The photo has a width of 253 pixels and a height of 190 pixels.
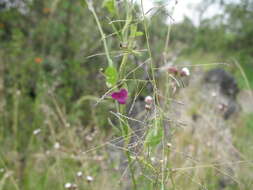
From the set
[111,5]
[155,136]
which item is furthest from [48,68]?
[155,136]

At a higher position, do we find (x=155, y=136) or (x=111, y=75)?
(x=111, y=75)

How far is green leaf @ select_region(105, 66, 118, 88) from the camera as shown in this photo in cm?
77

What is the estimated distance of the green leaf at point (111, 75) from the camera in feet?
2.54

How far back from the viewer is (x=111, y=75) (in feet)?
2.57

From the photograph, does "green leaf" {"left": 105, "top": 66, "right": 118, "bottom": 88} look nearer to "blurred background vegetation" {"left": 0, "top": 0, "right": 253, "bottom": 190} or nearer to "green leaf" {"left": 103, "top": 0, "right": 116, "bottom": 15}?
"green leaf" {"left": 103, "top": 0, "right": 116, "bottom": 15}

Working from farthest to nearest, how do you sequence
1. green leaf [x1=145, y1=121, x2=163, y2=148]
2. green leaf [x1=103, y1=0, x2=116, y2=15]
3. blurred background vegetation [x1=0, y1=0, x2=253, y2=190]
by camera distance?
blurred background vegetation [x1=0, y1=0, x2=253, y2=190]
green leaf [x1=103, y1=0, x2=116, y2=15]
green leaf [x1=145, y1=121, x2=163, y2=148]

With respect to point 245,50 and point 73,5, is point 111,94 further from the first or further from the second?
point 245,50

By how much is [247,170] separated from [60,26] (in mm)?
2289

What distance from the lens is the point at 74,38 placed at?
373cm

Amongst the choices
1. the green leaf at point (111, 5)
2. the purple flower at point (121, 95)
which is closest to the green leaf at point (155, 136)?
the purple flower at point (121, 95)

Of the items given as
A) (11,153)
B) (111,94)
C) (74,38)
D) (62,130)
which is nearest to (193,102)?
(74,38)

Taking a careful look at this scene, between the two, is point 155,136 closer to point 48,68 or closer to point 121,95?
point 121,95

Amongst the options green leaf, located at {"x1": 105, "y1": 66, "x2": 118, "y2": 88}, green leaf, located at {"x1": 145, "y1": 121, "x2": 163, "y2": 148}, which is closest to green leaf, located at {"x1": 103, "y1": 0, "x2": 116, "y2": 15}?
green leaf, located at {"x1": 105, "y1": 66, "x2": 118, "y2": 88}

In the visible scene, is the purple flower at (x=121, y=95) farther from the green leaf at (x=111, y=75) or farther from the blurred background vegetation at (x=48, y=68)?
the blurred background vegetation at (x=48, y=68)
